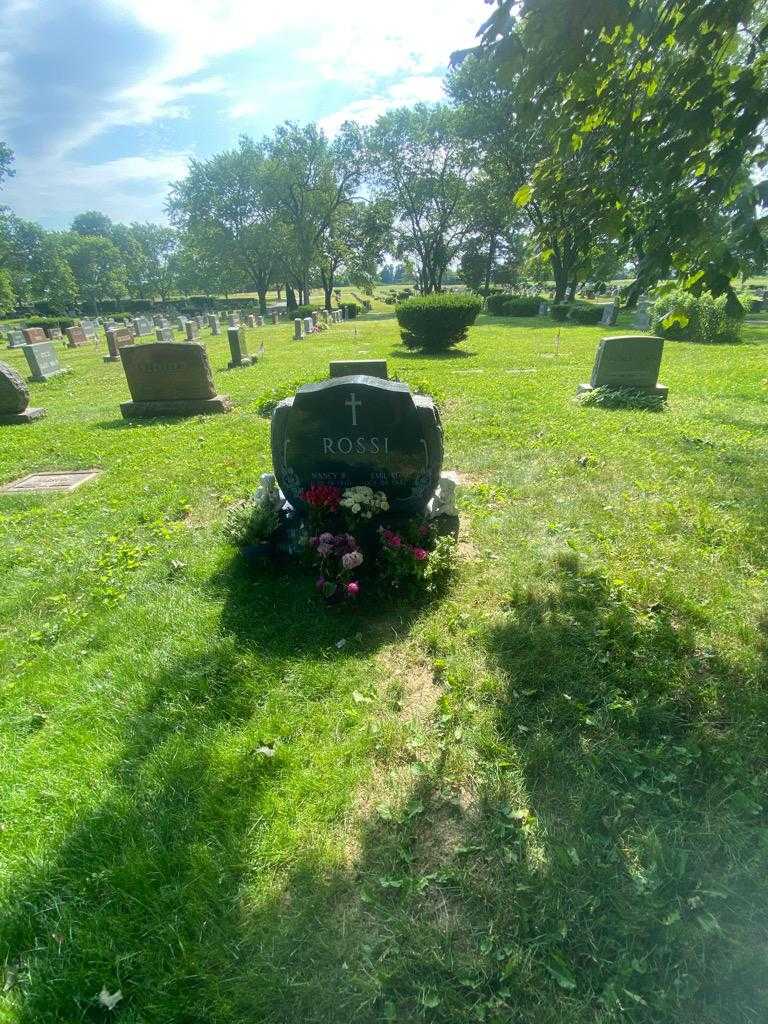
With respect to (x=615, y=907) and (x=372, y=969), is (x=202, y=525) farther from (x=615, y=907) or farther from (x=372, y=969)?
(x=615, y=907)

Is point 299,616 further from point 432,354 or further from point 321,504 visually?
point 432,354

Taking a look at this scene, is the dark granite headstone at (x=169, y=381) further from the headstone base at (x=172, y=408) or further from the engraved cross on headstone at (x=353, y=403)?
the engraved cross on headstone at (x=353, y=403)

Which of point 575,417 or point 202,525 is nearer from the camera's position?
point 202,525

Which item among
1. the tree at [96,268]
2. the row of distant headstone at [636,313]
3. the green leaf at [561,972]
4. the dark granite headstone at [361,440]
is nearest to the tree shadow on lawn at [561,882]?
the green leaf at [561,972]

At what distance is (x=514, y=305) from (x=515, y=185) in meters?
10.6

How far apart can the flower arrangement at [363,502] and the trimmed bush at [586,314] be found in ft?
83.6

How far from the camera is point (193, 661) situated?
9.55 ft

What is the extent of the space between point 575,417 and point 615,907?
6824 millimetres

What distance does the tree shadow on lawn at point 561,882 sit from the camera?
148 centimetres

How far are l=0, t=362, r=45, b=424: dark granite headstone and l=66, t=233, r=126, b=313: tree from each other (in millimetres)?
73957

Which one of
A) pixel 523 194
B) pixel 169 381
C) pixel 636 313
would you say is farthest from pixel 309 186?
pixel 523 194

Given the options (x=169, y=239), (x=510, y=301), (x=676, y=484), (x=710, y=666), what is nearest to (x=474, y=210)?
(x=510, y=301)

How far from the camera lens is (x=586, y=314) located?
974 inches

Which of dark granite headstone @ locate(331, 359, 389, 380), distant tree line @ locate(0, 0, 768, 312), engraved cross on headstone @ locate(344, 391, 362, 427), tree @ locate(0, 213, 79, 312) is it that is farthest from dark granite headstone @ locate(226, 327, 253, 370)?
tree @ locate(0, 213, 79, 312)
